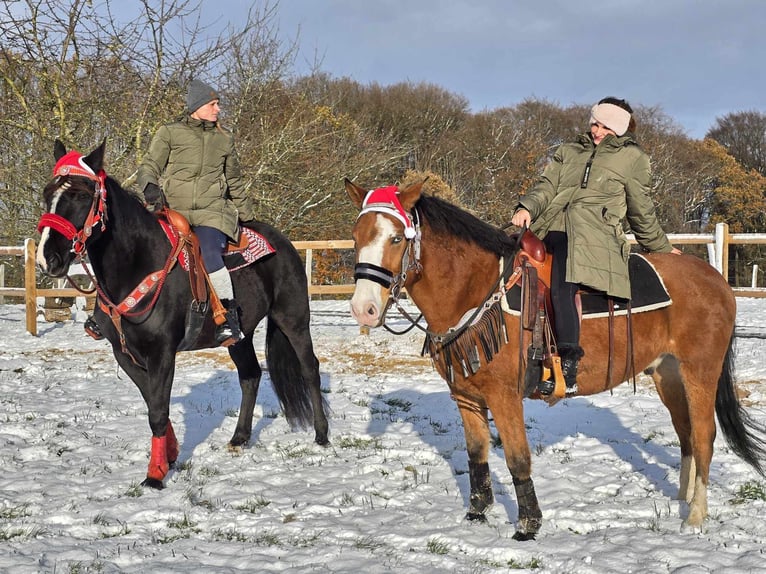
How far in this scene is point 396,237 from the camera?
10.8 feet

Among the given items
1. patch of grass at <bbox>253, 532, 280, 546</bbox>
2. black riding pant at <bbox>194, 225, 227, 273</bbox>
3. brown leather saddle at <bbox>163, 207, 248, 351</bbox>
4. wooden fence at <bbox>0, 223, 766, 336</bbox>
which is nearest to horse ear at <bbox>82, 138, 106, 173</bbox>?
brown leather saddle at <bbox>163, 207, 248, 351</bbox>

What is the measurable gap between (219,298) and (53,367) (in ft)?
16.8

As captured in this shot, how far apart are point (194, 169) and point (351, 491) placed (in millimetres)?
2908

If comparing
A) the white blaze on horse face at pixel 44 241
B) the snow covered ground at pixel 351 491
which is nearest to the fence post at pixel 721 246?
the snow covered ground at pixel 351 491

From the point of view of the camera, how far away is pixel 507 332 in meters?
3.68

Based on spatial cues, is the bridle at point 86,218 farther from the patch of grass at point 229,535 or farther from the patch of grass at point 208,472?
the patch of grass at point 229,535

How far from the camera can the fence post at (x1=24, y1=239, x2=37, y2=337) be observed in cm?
1201

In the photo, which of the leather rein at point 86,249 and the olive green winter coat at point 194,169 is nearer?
the leather rein at point 86,249

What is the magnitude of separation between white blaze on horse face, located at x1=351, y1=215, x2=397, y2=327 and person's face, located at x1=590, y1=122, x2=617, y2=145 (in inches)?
62.7

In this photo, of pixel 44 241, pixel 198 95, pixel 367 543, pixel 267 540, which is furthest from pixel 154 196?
pixel 367 543

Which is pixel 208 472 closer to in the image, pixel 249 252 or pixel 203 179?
pixel 249 252

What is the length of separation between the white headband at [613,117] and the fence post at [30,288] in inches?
443

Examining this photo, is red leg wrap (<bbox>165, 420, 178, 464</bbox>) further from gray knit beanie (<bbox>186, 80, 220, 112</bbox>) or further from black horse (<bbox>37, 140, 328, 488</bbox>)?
gray knit beanie (<bbox>186, 80, 220, 112</bbox>)

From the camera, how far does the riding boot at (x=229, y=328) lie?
17.5ft
